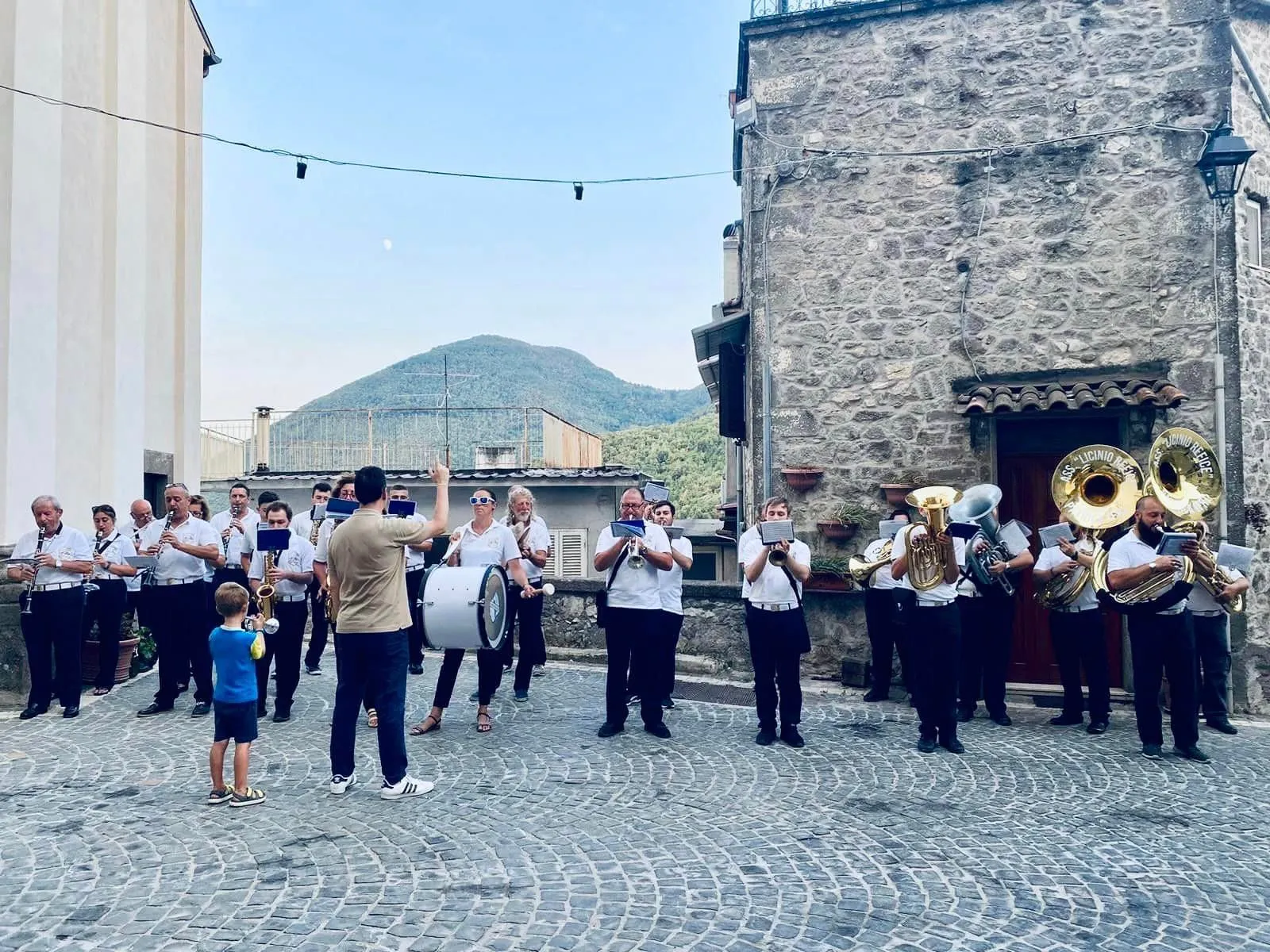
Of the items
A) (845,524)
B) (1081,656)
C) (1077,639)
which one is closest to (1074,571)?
(1077,639)

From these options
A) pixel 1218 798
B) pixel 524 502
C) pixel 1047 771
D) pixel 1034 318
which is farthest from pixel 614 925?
pixel 1034 318

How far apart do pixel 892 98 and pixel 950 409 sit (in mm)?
3321

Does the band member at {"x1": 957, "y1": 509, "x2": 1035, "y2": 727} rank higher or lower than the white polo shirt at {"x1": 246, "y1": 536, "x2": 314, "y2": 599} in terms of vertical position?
lower

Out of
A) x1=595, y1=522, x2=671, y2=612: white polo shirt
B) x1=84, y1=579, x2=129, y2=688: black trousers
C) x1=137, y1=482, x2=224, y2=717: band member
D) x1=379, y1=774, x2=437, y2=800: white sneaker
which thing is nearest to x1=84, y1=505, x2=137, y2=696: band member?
x1=84, y1=579, x2=129, y2=688: black trousers

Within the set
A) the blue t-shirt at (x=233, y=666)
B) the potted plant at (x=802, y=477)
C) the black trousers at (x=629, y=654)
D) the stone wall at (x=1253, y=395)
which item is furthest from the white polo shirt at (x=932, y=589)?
the blue t-shirt at (x=233, y=666)

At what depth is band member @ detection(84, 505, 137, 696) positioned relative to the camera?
795 cm

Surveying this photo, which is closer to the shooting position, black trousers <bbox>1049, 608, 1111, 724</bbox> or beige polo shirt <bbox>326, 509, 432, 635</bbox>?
beige polo shirt <bbox>326, 509, 432, 635</bbox>

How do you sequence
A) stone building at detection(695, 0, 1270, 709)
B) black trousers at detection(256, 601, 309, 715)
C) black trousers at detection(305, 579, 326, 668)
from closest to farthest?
black trousers at detection(256, 601, 309, 715) < black trousers at detection(305, 579, 326, 668) < stone building at detection(695, 0, 1270, 709)

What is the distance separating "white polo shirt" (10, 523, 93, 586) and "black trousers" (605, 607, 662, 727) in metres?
4.25

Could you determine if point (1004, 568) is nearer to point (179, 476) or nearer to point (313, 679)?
point (313, 679)

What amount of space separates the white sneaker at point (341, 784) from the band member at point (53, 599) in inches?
134

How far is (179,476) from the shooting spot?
11516mm

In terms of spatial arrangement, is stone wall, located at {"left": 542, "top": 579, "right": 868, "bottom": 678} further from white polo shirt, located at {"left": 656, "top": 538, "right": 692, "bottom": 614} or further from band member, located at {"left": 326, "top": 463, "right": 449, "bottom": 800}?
band member, located at {"left": 326, "top": 463, "right": 449, "bottom": 800}

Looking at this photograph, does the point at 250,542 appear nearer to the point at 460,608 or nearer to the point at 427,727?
the point at 427,727
